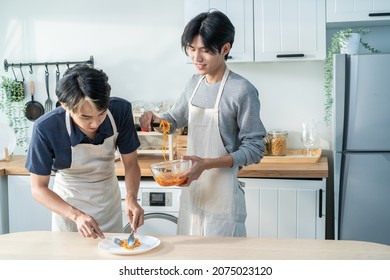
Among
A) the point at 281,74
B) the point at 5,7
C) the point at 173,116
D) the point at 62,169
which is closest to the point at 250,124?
the point at 173,116

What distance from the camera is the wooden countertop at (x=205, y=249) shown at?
150 centimetres

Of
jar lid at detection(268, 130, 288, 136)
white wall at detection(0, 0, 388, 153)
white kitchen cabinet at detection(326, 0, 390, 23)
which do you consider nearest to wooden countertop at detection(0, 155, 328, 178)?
jar lid at detection(268, 130, 288, 136)

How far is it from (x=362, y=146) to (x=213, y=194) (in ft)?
4.19

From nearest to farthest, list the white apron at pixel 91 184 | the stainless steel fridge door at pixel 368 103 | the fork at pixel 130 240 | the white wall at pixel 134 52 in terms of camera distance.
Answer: the fork at pixel 130 240
the white apron at pixel 91 184
the stainless steel fridge door at pixel 368 103
the white wall at pixel 134 52

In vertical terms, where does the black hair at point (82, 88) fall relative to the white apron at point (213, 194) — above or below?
above

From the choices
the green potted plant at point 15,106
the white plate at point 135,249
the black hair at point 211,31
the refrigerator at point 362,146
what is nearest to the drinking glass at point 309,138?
the refrigerator at point 362,146

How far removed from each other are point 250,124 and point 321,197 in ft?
3.99

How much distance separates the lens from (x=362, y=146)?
289cm

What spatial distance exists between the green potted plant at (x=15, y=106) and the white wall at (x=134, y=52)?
9 cm

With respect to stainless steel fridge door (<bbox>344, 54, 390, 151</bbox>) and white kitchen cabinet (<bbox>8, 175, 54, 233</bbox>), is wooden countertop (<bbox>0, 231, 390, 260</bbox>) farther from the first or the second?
white kitchen cabinet (<bbox>8, 175, 54, 233</bbox>)

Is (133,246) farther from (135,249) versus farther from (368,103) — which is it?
(368,103)

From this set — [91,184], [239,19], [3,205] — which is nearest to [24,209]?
[3,205]

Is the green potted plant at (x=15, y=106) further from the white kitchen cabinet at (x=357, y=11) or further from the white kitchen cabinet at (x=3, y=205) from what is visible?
the white kitchen cabinet at (x=357, y=11)
